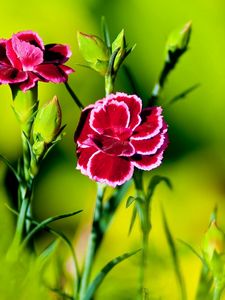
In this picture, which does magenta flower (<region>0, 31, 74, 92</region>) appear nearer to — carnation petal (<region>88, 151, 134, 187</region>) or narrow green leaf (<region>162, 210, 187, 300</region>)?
carnation petal (<region>88, 151, 134, 187</region>)

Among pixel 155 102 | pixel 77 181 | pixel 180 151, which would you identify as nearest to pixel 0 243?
pixel 155 102

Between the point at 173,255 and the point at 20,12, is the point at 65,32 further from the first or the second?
the point at 173,255

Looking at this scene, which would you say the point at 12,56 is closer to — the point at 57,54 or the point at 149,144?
the point at 57,54

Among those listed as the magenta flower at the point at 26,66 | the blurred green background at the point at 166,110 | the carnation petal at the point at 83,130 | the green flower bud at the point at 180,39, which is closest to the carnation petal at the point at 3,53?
the magenta flower at the point at 26,66

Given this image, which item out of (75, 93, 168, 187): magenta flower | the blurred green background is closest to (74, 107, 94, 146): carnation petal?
(75, 93, 168, 187): magenta flower

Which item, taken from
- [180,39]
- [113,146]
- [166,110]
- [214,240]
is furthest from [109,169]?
[166,110]

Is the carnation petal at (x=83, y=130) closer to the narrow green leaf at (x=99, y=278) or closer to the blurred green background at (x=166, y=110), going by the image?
the narrow green leaf at (x=99, y=278)

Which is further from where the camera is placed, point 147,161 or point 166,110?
point 166,110
